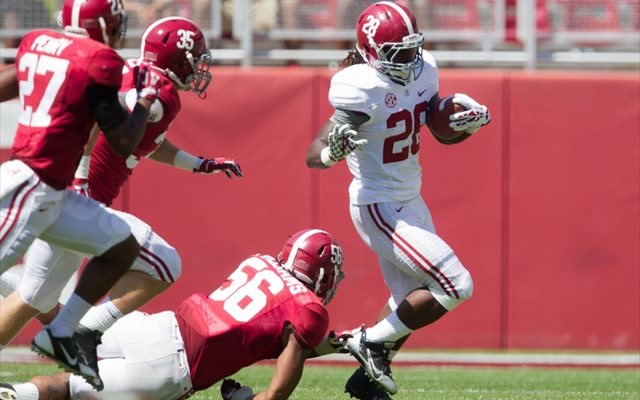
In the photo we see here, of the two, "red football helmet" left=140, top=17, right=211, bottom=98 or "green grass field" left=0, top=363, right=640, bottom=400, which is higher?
"red football helmet" left=140, top=17, right=211, bottom=98

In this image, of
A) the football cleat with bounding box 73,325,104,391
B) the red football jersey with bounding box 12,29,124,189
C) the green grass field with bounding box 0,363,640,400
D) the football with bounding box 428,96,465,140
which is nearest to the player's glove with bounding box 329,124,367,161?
the football with bounding box 428,96,465,140

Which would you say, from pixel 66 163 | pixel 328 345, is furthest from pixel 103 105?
pixel 328 345

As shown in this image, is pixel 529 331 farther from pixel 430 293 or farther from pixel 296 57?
pixel 430 293

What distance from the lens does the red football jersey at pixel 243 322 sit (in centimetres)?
482

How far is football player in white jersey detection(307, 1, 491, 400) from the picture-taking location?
18.5ft

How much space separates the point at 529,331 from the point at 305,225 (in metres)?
1.90

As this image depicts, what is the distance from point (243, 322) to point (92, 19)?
1.33 metres

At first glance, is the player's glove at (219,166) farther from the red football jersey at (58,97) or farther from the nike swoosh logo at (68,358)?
the nike swoosh logo at (68,358)

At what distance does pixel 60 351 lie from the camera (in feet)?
14.6

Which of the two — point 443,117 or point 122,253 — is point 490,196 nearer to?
point 443,117

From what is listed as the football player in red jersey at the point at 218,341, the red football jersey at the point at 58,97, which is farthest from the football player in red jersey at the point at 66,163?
the football player in red jersey at the point at 218,341

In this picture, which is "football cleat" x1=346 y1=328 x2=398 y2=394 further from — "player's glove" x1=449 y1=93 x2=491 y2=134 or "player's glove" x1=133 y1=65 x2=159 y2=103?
"player's glove" x1=133 y1=65 x2=159 y2=103

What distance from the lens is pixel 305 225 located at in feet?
30.2

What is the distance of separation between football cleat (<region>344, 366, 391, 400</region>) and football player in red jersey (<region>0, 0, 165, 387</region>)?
61.3 inches
